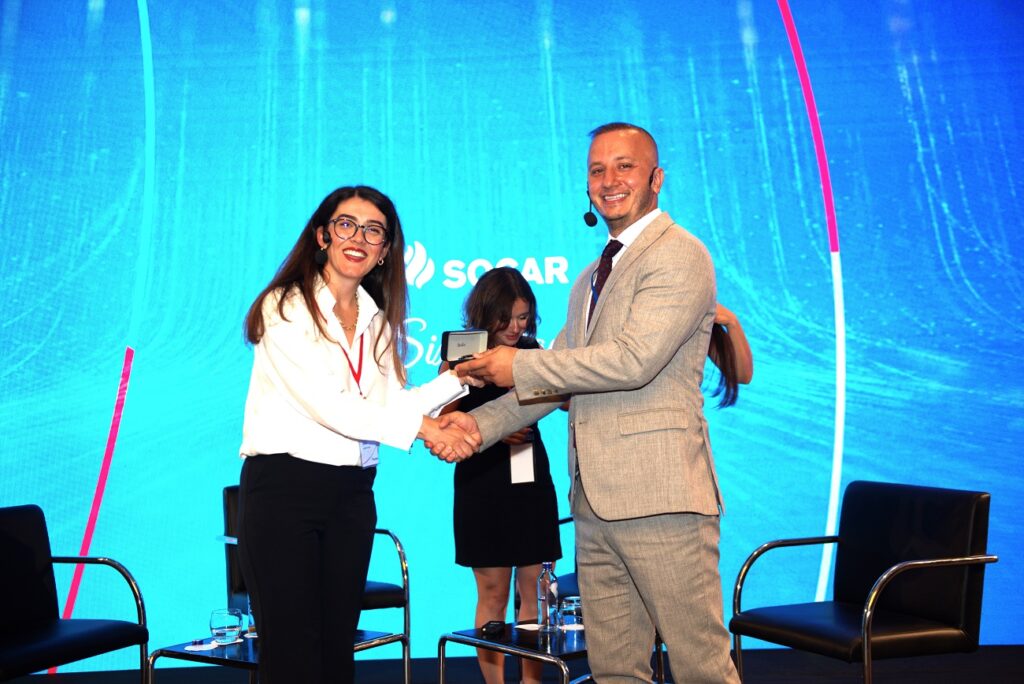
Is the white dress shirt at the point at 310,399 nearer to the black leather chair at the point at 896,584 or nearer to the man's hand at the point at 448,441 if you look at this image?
the man's hand at the point at 448,441

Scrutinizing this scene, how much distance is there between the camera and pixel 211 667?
491cm

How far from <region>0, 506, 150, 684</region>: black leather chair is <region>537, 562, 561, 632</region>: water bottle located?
134cm

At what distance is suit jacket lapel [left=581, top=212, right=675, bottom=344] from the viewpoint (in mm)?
2611

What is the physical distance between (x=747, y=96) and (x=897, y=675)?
9.06 ft

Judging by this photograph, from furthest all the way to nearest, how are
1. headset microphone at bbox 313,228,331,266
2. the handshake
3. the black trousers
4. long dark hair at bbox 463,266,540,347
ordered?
1. long dark hair at bbox 463,266,540,347
2. the handshake
3. headset microphone at bbox 313,228,331,266
4. the black trousers

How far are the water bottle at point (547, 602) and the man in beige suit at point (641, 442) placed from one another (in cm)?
71

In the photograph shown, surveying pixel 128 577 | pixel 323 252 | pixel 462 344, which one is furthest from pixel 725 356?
pixel 128 577

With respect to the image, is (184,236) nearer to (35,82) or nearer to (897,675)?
(35,82)

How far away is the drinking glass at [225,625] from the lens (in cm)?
338

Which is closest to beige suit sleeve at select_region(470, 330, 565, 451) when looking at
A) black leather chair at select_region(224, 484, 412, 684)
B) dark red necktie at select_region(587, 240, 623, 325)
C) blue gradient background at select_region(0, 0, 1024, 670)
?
dark red necktie at select_region(587, 240, 623, 325)

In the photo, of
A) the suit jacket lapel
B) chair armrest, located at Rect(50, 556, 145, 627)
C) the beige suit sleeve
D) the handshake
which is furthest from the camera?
chair armrest, located at Rect(50, 556, 145, 627)

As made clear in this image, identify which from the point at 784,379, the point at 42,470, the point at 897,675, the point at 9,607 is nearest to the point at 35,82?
the point at 42,470

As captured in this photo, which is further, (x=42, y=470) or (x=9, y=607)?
(x=42, y=470)

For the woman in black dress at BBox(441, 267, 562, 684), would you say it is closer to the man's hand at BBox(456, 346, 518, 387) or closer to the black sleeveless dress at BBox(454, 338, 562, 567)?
the black sleeveless dress at BBox(454, 338, 562, 567)
